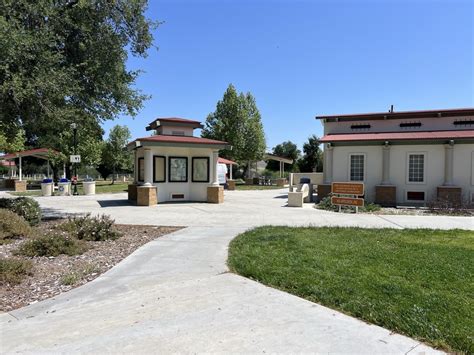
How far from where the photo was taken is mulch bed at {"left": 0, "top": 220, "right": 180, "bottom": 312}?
5020 millimetres

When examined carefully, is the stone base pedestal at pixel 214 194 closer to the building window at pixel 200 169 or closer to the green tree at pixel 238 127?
the building window at pixel 200 169

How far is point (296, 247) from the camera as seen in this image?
24.5ft

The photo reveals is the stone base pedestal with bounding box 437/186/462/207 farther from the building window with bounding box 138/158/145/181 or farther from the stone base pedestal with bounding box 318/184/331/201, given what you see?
the building window with bounding box 138/158/145/181

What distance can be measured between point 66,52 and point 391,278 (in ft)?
37.7

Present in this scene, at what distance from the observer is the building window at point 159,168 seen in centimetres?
1787

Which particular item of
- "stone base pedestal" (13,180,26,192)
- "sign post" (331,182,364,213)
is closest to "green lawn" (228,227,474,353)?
"sign post" (331,182,364,213)

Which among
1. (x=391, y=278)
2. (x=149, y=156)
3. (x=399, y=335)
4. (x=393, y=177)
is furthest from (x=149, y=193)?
(x=399, y=335)

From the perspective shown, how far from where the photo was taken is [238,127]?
146 feet

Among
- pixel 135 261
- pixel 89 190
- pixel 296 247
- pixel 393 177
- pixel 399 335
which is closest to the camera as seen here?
pixel 399 335

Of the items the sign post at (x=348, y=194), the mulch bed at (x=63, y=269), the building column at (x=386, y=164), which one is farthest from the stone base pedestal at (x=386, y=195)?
the mulch bed at (x=63, y=269)

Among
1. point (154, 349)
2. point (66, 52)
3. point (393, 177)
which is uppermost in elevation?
point (66, 52)

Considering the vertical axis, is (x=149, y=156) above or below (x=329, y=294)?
above

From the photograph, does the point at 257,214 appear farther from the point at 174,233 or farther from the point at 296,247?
the point at 296,247

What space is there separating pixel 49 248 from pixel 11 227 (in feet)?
7.43
